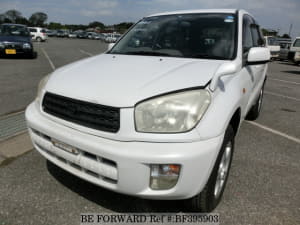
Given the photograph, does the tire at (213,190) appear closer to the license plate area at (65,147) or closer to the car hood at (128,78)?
the car hood at (128,78)

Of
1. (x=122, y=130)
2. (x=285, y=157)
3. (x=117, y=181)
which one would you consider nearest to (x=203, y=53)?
(x=122, y=130)

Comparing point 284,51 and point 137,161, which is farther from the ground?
point 284,51

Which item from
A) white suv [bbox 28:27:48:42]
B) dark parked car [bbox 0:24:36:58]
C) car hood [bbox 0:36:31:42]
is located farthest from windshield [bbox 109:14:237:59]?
white suv [bbox 28:27:48:42]

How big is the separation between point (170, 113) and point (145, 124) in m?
0.18

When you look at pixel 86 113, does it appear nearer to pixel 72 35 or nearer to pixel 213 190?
pixel 213 190

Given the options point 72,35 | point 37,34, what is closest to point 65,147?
point 37,34

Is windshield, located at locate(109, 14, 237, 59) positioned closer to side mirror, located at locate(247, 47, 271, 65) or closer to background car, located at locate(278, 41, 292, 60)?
side mirror, located at locate(247, 47, 271, 65)

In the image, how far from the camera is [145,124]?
171 cm

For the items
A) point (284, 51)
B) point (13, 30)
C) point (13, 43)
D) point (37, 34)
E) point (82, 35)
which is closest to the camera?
point (13, 43)

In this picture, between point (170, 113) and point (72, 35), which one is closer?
point (170, 113)

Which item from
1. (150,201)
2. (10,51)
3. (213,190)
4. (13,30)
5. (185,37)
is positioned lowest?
(150,201)

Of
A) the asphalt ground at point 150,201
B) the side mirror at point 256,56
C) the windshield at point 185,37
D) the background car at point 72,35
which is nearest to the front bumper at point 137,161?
the asphalt ground at point 150,201

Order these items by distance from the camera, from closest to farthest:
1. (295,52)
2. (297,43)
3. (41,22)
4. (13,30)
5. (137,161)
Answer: (137,161) < (13,30) < (295,52) < (297,43) < (41,22)

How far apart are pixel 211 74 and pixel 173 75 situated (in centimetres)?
29
